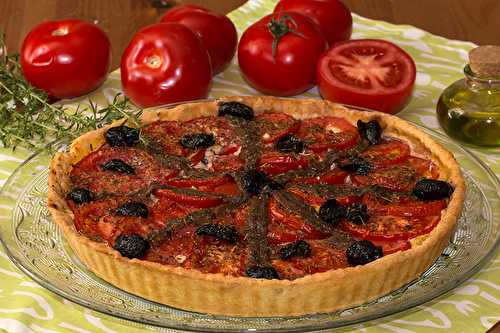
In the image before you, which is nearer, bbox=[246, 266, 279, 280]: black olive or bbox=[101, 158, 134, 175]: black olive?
bbox=[246, 266, 279, 280]: black olive

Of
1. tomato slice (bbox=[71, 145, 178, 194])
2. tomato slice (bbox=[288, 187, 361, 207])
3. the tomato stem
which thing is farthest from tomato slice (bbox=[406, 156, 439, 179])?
the tomato stem

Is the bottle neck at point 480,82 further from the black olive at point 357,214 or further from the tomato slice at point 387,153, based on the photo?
the black olive at point 357,214

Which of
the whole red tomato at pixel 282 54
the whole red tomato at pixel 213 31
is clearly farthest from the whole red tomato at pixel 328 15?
the whole red tomato at pixel 213 31

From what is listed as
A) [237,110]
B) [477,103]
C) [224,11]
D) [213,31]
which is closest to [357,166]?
[237,110]

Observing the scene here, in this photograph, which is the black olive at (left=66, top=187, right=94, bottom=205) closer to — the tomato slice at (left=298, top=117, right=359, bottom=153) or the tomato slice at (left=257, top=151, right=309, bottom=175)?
the tomato slice at (left=257, top=151, right=309, bottom=175)

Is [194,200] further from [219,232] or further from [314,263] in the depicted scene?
[314,263]
